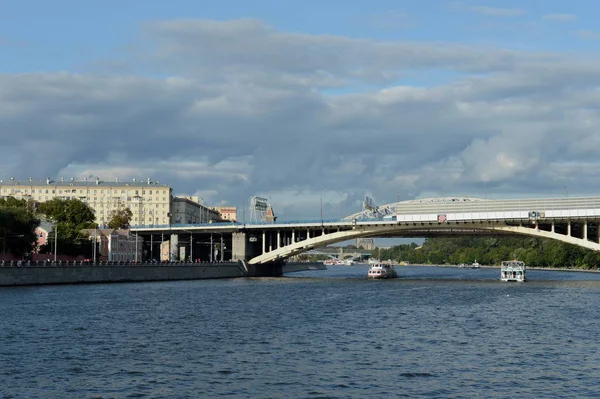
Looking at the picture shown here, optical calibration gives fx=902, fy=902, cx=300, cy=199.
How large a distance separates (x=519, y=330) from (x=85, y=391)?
25.8m

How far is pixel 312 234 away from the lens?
128 m

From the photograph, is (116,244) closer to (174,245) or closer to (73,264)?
(174,245)

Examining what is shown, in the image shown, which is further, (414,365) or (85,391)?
(414,365)

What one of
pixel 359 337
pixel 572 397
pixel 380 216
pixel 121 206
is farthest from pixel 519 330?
pixel 121 206

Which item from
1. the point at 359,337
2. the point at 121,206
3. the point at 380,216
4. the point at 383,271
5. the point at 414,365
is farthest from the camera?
the point at 121,206

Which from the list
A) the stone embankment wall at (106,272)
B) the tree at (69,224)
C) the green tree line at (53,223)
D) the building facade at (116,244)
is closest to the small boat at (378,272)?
the stone embankment wall at (106,272)

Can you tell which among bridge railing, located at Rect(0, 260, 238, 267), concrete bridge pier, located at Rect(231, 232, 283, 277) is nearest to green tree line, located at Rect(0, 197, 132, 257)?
bridge railing, located at Rect(0, 260, 238, 267)

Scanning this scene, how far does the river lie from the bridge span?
96.7 ft

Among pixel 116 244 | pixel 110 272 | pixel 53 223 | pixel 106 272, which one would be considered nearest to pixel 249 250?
pixel 116 244

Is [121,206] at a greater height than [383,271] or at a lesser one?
greater

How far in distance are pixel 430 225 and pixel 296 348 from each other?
6596 centimetres

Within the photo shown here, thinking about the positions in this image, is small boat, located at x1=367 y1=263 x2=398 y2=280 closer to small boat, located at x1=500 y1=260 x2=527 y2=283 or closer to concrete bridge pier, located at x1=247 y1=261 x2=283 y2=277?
concrete bridge pier, located at x1=247 y1=261 x2=283 y2=277

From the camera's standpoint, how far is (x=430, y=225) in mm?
103875

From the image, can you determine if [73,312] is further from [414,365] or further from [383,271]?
[383,271]
